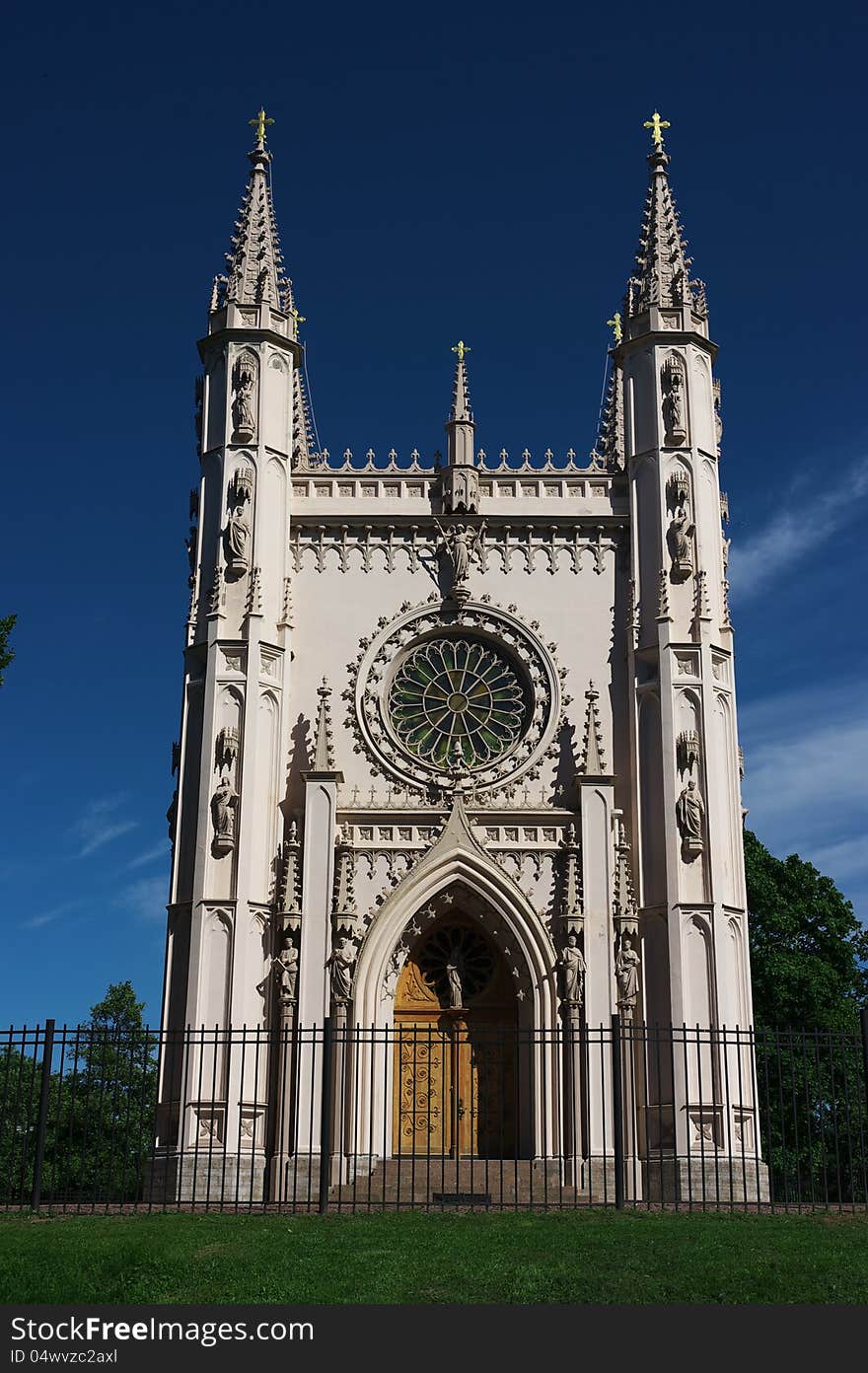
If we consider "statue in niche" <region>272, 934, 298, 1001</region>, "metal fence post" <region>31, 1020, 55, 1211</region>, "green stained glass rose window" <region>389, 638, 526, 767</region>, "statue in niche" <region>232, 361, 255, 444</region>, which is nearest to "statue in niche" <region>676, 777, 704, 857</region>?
"green stained glass rose window" <region>389, 638, 526, 767</region>

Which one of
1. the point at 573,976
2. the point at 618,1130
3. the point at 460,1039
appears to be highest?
the point at 573,976

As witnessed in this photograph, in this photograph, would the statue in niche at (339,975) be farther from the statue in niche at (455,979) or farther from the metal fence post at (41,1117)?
the metal fence post at (41,1117)

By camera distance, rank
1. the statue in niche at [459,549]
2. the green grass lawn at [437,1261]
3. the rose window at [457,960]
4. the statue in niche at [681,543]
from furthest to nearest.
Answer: the statue in niche at [459,549] < the statue in niche at [681,543] < the rose window at [457,960] < the green grass lawn at [437,1261]

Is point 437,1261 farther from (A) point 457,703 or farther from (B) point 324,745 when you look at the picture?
(A) point 457,703

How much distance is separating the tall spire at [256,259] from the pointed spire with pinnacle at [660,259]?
7.51m

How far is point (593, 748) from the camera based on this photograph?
27891 millimetres

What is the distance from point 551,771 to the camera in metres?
28.6

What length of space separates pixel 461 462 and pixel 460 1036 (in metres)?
11.6

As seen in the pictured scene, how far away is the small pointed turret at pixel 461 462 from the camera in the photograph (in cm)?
3047

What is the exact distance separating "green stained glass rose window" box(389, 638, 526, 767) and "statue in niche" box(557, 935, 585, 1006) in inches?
172

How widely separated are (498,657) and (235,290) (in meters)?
9.63

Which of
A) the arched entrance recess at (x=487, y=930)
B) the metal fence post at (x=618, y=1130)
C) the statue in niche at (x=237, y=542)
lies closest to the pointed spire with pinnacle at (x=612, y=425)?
the statue in niche at (x=237, y=542)

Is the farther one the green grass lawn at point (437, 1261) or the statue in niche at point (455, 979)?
the statue in niche at point (455, 979)

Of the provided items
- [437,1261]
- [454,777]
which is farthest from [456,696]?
[437,1261]
